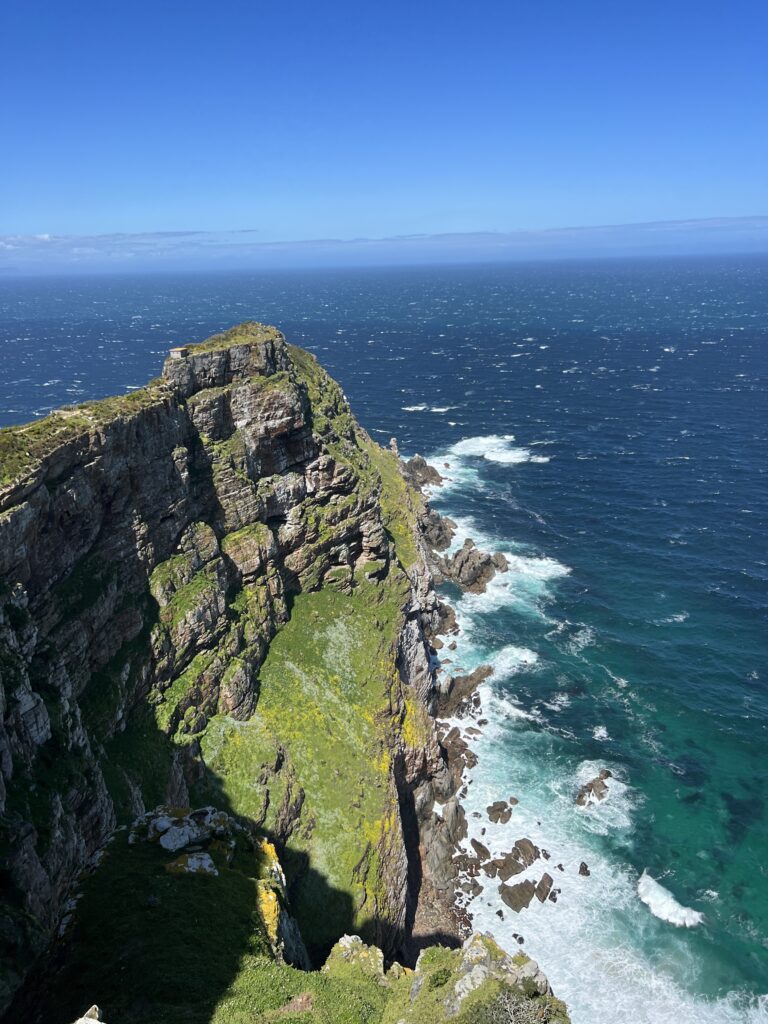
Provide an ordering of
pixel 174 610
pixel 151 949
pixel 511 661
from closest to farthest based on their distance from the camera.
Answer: pixel 151 949
pixel 174 610
pixel 511 661

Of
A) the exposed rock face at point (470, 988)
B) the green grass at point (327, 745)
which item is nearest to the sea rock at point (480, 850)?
the green grass at point (327, 745)

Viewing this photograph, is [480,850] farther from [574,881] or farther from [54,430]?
[54,430]

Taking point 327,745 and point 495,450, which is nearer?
point 327,745

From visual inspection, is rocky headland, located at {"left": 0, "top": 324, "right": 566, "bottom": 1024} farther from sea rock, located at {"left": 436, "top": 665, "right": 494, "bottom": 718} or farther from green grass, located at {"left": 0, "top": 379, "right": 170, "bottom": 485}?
sea rock, located at {"left": 436, "top": 665, "right": 494, "bottom": 718}

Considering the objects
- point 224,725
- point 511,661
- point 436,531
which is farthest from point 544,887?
point 436,531

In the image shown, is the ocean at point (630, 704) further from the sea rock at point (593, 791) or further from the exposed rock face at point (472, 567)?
the exposed rock face at point (472, 567)

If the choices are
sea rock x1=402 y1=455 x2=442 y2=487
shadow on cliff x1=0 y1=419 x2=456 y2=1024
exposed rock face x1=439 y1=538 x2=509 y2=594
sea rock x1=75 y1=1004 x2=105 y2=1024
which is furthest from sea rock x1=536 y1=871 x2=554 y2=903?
sea rock x1=402 y1=455 x2=442 y2=487
